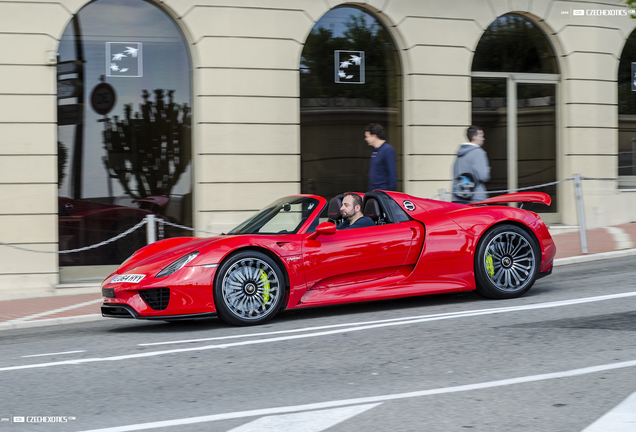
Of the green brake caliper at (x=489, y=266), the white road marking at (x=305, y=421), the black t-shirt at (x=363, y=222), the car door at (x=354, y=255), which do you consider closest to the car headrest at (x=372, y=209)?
the black t-shirt at (x=363, y=222)

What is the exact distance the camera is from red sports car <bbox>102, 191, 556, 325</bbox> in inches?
237

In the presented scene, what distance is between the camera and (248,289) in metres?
6.19

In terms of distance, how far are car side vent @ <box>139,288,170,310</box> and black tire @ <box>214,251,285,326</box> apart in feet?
1.31

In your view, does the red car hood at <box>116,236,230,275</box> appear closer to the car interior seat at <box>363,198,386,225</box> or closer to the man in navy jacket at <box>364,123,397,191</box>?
the car interior seat at <box>363,198,386,225</box>

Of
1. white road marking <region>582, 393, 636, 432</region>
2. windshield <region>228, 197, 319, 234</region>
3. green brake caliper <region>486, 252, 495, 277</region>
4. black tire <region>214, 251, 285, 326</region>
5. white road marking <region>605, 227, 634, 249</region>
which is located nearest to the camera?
white road marking <region>582, 393, 636, 432</region>

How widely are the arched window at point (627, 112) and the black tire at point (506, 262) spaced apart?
776cm

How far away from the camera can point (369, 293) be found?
6418 millimetres

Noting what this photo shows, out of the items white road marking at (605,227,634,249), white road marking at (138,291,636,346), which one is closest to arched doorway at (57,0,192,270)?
white road marking at (138,291,636,346)

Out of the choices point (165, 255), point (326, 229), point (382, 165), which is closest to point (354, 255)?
point (326, 229)

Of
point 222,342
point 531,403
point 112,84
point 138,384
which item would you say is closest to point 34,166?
point 112,84

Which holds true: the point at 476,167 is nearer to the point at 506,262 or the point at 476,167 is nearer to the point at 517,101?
the point at 506,262

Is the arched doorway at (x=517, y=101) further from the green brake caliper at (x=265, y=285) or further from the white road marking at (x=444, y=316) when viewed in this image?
the green brake caliper at (x=265, y=285)

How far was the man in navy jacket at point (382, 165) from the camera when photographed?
868 cm

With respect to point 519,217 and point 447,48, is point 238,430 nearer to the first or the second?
point 519,217
